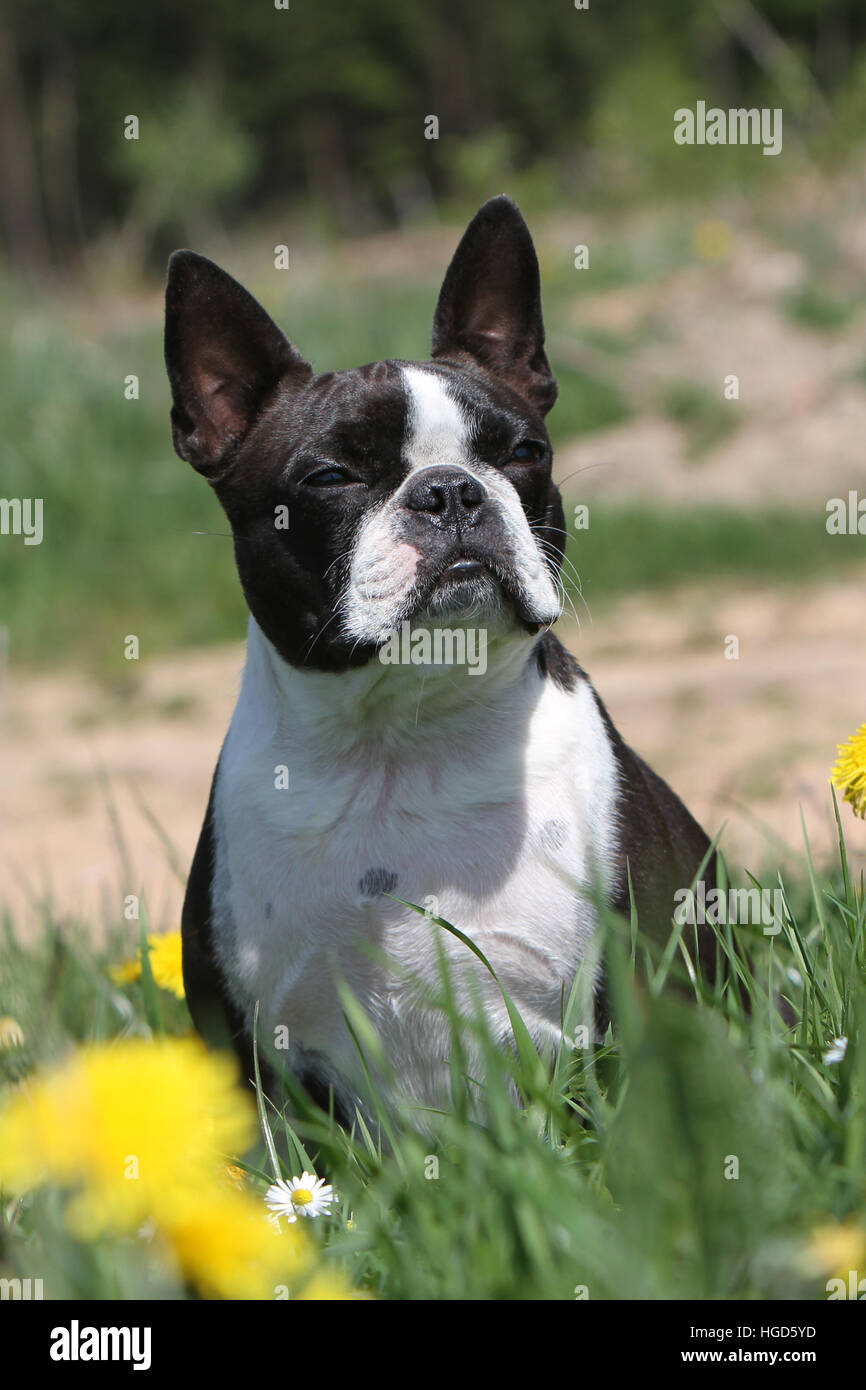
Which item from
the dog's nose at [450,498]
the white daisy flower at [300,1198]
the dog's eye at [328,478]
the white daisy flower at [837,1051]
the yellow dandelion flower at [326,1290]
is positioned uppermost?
the dog's eye at [328,478]

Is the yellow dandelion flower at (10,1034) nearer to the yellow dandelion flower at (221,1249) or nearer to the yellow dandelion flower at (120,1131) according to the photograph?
the yellow dandelion flower at (221,1249)

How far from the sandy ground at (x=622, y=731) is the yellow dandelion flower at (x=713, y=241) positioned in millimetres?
4869

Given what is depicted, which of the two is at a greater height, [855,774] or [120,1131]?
[855,774]

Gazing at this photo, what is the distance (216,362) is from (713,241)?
9.34m

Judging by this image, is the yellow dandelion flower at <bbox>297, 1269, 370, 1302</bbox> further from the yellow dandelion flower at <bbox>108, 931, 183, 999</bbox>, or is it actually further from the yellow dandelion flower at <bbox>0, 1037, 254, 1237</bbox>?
the yellow dandelion flower at <bbox>108, 931, 183, 999</bbox>

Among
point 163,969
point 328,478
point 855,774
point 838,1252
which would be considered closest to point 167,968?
point 163,969

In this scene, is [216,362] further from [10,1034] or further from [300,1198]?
[300,1198]

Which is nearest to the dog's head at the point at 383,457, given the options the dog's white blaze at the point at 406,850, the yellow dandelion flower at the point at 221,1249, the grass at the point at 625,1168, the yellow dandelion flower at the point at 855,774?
the dog's white blaze at the point at 406,850

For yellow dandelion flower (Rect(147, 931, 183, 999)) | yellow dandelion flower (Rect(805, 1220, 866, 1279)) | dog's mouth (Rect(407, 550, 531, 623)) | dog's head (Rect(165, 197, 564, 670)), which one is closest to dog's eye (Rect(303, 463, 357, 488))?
dog's head (Rect(165, 197, 564, 670))

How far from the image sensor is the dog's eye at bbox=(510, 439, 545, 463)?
268 centimetres

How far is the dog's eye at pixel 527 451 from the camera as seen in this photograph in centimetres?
268

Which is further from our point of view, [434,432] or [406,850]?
[434,432]

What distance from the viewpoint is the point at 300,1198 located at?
1.92 metres
